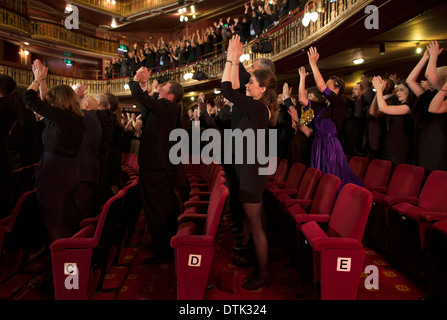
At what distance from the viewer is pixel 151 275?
6.91ft

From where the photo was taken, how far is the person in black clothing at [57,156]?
1.88 meters

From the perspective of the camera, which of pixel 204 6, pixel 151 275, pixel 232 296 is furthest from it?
pixel 204 6

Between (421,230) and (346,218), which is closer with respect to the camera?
(346,218)

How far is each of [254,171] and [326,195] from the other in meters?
0.51

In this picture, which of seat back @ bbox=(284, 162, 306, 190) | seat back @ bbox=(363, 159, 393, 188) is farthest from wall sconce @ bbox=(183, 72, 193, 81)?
seat back @ bbox=(363, 159, 393, 188)

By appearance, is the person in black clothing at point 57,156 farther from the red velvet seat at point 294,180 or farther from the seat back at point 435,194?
the seat back at point 435,194

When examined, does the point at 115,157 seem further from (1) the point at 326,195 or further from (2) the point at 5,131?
(1) the point at 326,195

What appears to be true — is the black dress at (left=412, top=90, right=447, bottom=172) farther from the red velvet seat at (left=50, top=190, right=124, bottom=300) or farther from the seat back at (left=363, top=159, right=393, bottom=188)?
the red velvet seat at (left=50, top=190, right=124, bottom=300)

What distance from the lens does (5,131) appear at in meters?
2.42

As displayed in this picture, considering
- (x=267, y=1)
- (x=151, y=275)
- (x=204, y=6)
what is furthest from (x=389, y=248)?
(x=204, y=6)

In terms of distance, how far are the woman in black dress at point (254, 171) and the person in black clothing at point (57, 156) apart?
95 centimetres

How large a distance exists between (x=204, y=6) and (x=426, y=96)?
12941 millimetres

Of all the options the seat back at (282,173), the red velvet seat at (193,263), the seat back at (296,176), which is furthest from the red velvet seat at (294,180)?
the red velvet seat at (193,263)
